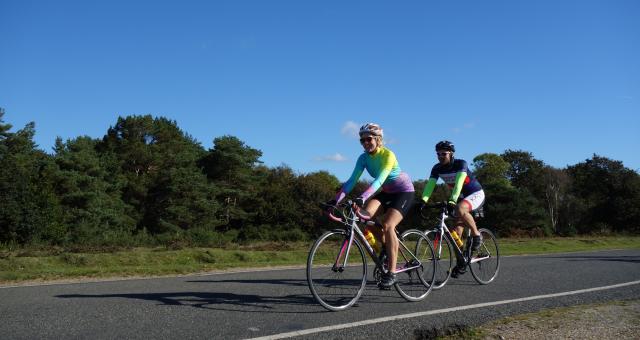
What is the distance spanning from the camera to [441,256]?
7.21m

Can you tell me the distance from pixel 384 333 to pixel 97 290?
4495 millimetres

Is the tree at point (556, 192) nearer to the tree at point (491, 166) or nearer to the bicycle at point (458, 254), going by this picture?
the tree at point (491, 166)

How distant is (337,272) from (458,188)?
2.82 metres

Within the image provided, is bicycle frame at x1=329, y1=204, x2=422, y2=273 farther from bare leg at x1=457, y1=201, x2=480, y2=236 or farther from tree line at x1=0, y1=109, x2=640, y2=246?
tree line at x1=0, y1=109, x2=640, y2=246

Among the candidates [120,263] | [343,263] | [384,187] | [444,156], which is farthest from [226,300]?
[120,263]

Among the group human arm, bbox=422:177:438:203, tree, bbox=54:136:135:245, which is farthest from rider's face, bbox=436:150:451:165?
tree, bbox=54:136:135:245

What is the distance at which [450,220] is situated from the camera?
8148 millimetres

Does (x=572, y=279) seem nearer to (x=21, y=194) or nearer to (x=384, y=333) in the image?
(x=384, y=333)

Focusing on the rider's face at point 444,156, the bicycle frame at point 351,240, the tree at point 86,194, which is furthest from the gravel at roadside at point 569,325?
the tree at point 86,194

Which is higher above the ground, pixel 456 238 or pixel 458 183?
pixel 458 183

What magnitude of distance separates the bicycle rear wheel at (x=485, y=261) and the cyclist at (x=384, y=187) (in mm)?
2283

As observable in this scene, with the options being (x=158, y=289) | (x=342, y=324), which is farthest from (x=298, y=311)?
(x=158, y=289)

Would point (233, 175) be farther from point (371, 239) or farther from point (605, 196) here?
point (371, 239)

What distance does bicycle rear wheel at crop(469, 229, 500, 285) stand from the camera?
8.02 meters
